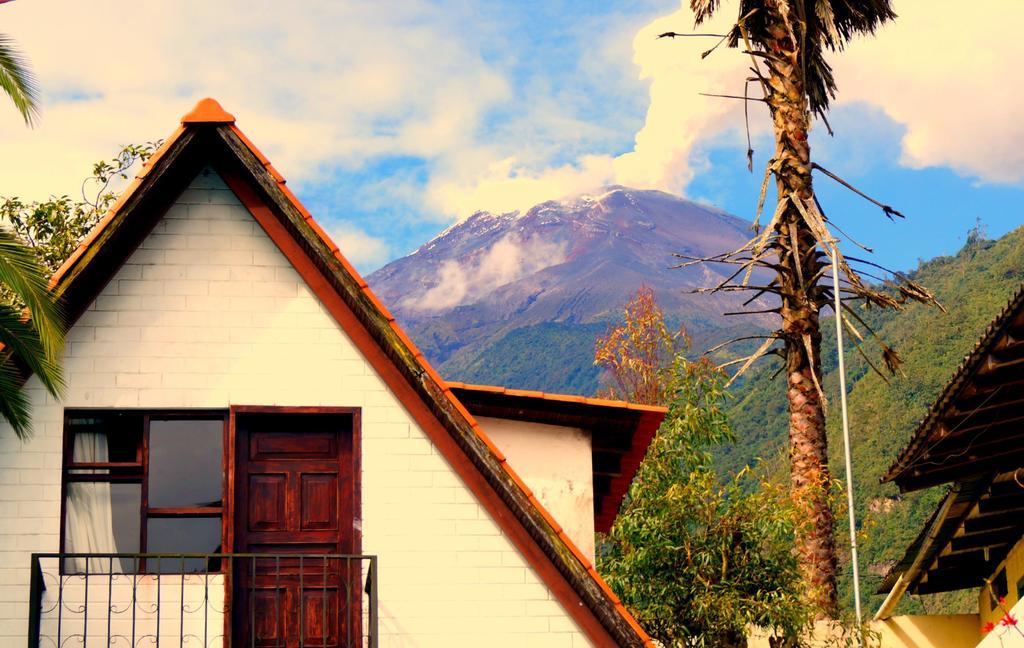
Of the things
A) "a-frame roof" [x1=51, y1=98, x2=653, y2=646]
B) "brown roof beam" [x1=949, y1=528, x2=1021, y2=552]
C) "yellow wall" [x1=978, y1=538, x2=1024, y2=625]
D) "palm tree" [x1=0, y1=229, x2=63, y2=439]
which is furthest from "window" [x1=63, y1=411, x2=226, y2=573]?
"brown roof beam" [x1=949, y1=528, x2=1021, y2=552]

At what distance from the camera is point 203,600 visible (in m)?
→ 12.9

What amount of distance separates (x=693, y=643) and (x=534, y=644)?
25.1ft

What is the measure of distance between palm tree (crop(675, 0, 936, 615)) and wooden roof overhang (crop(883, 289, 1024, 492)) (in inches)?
86.8

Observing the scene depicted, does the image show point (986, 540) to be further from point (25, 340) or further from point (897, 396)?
point (897, 396)

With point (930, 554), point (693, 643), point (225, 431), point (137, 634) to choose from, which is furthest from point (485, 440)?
point (930, 554)

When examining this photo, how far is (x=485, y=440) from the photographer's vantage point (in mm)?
13141

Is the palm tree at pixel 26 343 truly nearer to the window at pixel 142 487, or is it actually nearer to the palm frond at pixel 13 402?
the palm frond at pixel 13 402

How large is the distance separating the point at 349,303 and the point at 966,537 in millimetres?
12996

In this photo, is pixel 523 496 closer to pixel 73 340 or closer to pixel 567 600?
pixel 567 600

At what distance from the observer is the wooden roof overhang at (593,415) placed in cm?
1588

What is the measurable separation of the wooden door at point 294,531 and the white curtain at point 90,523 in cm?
114

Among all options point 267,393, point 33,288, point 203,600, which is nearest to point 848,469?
point 267,393

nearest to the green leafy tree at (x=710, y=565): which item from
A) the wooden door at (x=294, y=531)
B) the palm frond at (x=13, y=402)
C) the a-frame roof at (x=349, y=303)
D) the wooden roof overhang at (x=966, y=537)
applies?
the wooden roof overhang at (x=966, y=537)

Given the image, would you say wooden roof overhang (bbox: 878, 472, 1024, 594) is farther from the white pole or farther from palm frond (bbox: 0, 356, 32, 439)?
palm frond (bbox: 0, 356, 32, 439)
